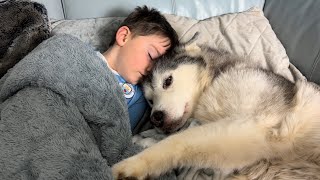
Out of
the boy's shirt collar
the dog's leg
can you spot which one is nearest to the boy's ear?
the boy's shirt collar

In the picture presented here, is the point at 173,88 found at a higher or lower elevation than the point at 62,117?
lower

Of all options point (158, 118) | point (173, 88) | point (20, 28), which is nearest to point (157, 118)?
point (158, 118)

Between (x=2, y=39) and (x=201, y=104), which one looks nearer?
(x=201, y=104)

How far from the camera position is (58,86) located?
55.0 inches

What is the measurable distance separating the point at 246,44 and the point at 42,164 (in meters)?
1.40

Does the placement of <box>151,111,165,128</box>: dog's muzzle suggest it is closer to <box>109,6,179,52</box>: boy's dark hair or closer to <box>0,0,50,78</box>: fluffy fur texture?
<box>109,6,179,52</box>: boy's dark hair

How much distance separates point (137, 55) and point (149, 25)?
193 mm

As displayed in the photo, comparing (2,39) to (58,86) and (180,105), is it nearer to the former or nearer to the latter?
(58,86)

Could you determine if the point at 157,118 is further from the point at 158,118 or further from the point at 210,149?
the point at 210,149

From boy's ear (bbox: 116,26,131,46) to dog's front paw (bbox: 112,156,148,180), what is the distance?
773 millimetres

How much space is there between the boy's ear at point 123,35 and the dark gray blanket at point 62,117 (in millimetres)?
359

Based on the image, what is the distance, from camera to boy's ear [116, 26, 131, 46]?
77.2 inches

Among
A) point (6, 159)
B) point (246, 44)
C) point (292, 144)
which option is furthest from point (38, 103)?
point (246, 44)

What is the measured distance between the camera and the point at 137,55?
1.88 meters
